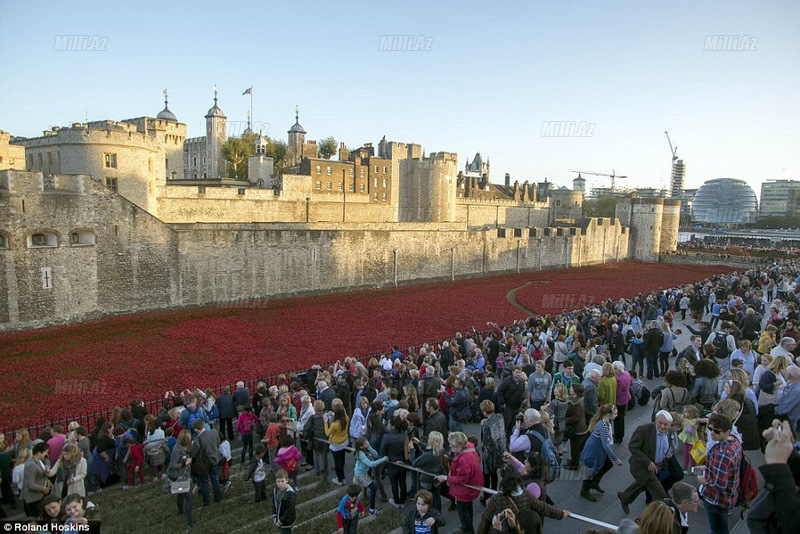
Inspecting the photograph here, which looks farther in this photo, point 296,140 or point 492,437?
point 296,140

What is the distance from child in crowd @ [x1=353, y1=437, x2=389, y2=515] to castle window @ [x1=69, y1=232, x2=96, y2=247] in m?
21.4

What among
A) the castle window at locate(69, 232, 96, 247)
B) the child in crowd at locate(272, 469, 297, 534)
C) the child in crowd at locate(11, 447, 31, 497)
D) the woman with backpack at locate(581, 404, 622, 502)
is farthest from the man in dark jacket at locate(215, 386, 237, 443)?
the castle window at locate(69, 232, 96, 247)

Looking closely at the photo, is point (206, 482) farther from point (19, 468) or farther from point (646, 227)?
point (646, 227)

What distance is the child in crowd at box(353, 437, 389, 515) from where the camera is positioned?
7664 millimetres

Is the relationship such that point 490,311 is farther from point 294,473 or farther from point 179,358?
point 294,473

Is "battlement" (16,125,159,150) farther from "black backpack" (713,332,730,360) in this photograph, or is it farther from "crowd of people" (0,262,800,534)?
"black backpack" (713,332,730,360)

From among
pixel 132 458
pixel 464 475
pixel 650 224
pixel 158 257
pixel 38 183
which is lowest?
pixel 132 458

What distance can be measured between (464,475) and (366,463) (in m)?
1.71

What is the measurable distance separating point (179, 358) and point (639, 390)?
15848 mm

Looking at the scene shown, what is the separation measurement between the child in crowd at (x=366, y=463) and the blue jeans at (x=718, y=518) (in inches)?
165

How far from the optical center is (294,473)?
8188 mm

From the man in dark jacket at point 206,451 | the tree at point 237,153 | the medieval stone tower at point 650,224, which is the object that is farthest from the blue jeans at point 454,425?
the medieval stone tower at point 650,224

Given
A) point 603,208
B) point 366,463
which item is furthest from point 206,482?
point 603,208

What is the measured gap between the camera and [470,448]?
6773 millimetres
